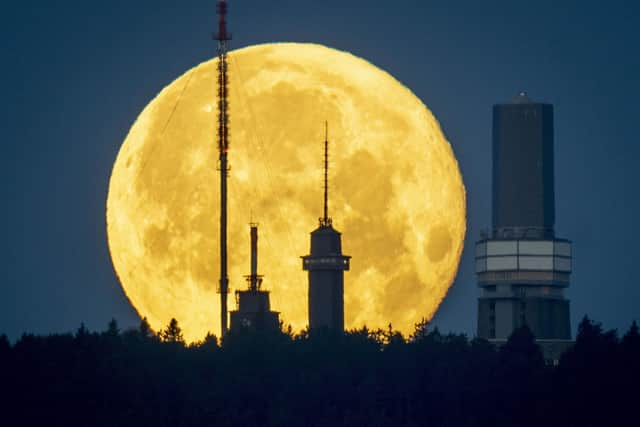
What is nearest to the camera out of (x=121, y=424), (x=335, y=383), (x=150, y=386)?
(x=121, y=424)

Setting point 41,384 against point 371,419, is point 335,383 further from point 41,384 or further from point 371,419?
point 41,384

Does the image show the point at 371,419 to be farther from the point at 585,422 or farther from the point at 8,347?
the point at 8,347

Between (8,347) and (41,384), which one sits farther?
A: (8,347)

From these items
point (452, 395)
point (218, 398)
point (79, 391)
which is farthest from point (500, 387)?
point (79, 391)

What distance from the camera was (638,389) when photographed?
191 meters

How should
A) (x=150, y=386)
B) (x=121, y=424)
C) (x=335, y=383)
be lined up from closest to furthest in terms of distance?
(x=121, y=424)
(x=150, y=386)
(x=335, y=383)

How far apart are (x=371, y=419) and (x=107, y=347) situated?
21.3 metres

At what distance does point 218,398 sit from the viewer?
186 m

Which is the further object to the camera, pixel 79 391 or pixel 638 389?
pixel 638 389

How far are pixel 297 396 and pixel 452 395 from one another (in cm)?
1138

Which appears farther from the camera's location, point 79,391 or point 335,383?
point 335,383

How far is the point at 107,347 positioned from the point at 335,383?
17428mm

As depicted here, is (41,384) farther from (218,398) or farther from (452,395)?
(452,395)

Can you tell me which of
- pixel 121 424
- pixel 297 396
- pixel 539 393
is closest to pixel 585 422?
pixel 539 393
